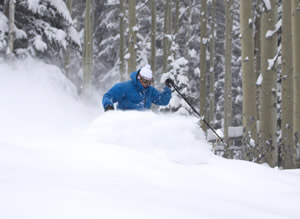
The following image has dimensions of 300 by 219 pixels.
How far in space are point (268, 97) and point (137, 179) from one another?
6288 mm

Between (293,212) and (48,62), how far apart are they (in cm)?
1327

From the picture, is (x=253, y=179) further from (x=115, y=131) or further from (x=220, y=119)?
(x=220, y=119)

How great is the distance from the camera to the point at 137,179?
2.96m

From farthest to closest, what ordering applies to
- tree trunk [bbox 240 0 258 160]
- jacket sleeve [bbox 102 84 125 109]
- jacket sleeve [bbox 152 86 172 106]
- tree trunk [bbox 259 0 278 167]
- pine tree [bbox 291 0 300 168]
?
tree trunk [bbox 240 0 258 160] < tree trunk [bbox 259 0 278 167] < pine tree [bbox 291 0 300 168] < jacket sleeve [bbox 152 86 172 106] < jacket sleeve [bbox 102 84 125 109]

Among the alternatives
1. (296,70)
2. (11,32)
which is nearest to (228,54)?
(11,32)

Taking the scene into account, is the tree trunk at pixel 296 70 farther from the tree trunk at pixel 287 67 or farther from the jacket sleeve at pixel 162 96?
the jacket sleeve at pixel 162 96

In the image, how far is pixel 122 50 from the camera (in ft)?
61.5

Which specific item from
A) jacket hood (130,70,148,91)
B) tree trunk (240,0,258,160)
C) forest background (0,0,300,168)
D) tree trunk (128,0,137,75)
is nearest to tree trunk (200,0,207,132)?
forest background (0,0,300,168)

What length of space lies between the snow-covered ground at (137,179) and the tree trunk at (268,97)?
4.34m

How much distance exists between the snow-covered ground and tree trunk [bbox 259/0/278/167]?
4.34 m

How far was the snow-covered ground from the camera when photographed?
1977mm

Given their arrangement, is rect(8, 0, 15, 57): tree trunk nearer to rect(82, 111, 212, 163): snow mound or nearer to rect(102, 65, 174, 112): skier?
rect(102, 65, 174, 112): skier

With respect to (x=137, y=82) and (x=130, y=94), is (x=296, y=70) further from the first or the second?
(x=130, y=94)

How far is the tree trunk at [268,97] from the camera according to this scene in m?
8.54
